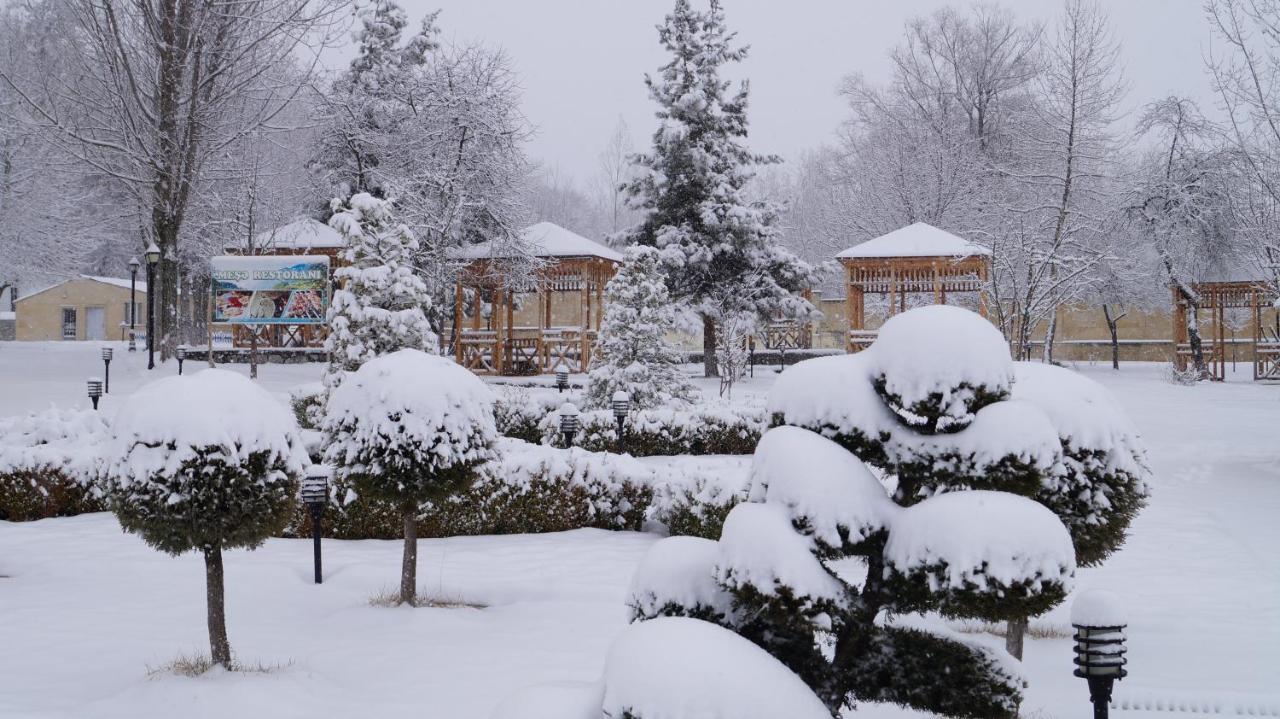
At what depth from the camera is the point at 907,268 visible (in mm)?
21609

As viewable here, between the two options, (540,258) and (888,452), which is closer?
(888,452)

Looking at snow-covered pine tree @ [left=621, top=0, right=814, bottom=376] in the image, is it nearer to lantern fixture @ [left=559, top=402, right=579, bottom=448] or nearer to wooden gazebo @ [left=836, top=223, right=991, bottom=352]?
wooden gazebo @ [left=836, top=223, right=991, bottom=352]

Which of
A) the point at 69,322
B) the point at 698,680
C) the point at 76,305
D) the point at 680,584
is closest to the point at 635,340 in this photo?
the point at 680,584

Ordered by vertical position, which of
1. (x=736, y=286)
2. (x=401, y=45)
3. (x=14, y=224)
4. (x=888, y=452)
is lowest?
(x=888, y=452)

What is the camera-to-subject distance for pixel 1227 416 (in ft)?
53.9

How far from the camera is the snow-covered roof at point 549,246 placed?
22.6 metres

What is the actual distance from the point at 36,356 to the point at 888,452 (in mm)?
26346

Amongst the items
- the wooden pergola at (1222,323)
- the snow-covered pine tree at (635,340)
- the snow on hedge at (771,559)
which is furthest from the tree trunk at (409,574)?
the wooden pergola at (1222,323)

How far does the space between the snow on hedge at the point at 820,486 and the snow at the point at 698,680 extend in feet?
1.61

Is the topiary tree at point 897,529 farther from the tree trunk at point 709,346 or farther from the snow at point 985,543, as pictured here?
the tree trunk at point 709,346

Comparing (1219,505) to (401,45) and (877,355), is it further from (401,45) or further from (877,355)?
(401,45)

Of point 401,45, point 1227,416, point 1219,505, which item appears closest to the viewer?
point 1219,505

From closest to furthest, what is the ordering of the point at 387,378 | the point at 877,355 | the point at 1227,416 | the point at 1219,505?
the point at 877,355 < the point at 387,378 < the point at 1219,505 < the point at 1227,416

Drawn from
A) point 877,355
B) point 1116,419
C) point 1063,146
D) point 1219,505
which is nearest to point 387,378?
point 877,355
